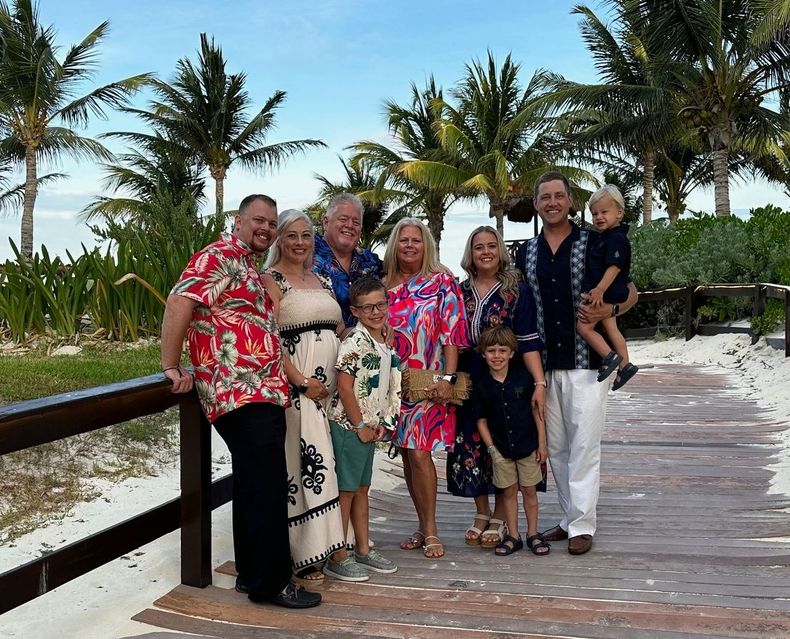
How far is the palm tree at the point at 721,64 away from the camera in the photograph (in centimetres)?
2100

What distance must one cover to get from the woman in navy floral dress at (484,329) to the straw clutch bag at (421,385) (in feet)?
0.61

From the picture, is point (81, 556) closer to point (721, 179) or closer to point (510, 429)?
point (510, 429)

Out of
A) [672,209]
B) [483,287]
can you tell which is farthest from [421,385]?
[672,209]

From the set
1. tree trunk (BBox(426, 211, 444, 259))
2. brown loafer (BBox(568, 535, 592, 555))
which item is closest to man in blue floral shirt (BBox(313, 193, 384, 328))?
brown loafer (BBox(568, 535, 592, 555))

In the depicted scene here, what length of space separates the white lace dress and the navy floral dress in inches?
35.2

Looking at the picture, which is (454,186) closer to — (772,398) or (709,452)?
(772,398)

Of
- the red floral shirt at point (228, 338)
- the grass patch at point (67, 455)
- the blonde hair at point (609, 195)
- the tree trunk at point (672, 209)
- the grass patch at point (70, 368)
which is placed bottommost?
the grass patch at point (67, 455)

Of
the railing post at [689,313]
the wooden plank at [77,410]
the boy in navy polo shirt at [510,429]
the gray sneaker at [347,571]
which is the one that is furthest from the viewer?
the railing post at [689,313]

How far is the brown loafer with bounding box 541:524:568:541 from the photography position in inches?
173

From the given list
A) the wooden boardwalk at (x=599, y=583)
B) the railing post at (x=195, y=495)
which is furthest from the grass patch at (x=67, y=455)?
the wooden boardwalk at (x=599, y=583)

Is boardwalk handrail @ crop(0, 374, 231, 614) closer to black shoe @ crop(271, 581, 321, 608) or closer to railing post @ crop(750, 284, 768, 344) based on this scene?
black shoe @ crop(271, 581, 321, 608)

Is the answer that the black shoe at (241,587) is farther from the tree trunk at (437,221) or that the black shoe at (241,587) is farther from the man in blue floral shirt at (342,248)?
the tree trunk at (437,221)

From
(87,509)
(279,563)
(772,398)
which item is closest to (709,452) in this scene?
(772,398)

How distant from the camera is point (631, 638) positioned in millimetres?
3100
